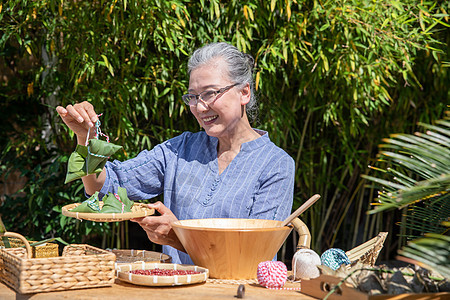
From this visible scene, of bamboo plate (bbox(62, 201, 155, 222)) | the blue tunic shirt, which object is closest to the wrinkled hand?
bamboo plate (bbox(62, 201, 155, 222))

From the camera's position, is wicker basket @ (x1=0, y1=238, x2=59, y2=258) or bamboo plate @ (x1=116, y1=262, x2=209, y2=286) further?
wicker basket @ (x1=0, y1=238, x2=59, y2=258)

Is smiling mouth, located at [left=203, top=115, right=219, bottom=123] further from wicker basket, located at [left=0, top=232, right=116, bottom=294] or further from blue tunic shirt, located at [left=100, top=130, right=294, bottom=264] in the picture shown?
wicker basket, located at [left=0, top=232, right=116, bottom=294]

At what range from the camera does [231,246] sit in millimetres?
1567

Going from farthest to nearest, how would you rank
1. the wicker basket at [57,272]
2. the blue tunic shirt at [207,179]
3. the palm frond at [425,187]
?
the blue tunic shirt at [207,179]
the wicker basket at [57,272]
the palm frond at [425,187]

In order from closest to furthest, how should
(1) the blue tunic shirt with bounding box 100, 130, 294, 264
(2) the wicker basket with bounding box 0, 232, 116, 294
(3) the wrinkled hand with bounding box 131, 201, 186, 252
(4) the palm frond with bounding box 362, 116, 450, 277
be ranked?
(4) the palm frond with bounding box 362, 116, 450, 277 → (2) the wicker basket with bounding box 0, 232, 116, 294 → (3) the wrinkled hand with bounding box 131, 201, 186, 252 → (1) the blue tunic shirt with bounding box 100, 130, 294, 264

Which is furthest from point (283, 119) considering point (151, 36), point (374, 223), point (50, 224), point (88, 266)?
point (88, 266)

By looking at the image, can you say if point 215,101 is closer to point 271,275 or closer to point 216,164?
point 216,164

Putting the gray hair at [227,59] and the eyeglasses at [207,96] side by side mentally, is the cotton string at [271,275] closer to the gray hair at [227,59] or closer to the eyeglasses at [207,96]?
the eyeglasses at [207,96]

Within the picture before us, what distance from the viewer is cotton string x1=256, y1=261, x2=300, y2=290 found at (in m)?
1.52

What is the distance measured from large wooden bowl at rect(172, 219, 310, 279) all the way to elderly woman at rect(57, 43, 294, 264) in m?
0.39

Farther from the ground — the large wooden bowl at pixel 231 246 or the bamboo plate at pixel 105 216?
the bamboo plate at pixel 105 216

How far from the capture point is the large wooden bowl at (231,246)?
1.54 metres

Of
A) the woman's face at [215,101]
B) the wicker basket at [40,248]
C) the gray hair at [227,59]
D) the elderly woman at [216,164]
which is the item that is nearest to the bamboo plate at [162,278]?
the wicker basket at [40,248]

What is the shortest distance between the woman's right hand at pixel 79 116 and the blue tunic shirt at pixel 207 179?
12.7 inches
